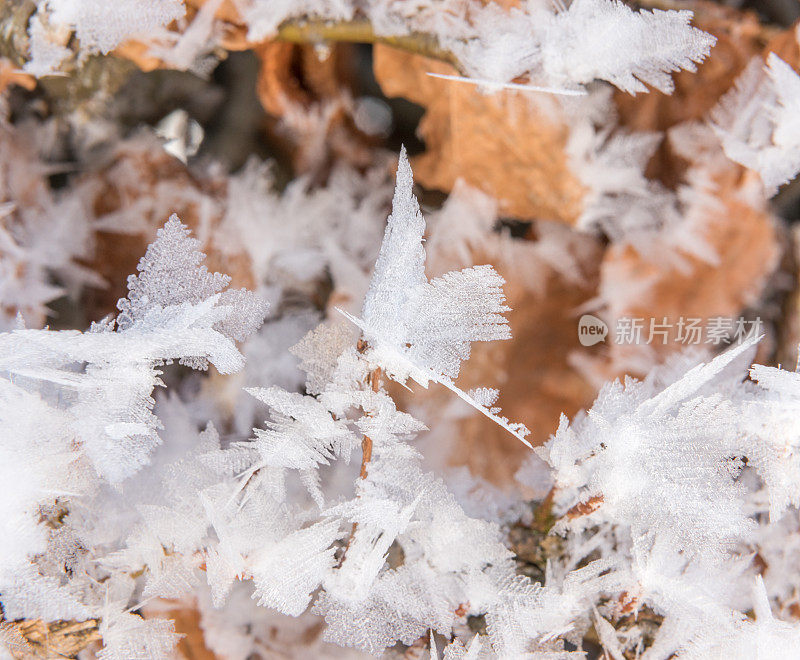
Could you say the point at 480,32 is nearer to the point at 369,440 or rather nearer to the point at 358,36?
the point at 358,36

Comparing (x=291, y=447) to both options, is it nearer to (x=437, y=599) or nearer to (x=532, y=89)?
(x=437, y=599)

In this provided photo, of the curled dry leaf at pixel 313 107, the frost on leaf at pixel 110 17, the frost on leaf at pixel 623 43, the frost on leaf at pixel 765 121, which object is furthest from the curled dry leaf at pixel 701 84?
the frost on leaf at pixel 110 17

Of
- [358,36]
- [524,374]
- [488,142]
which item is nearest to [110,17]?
[358,36]

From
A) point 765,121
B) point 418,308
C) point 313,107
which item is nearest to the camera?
point 418,308

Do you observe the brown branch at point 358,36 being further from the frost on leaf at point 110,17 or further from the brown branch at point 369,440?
the brown branch at point 369,440

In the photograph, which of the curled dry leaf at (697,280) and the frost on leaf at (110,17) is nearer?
the frost on leaf at (110,17)

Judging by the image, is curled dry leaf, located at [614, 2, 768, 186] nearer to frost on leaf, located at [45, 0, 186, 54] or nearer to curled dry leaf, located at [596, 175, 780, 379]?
curled dry leaf, located at [596, 175, 780, 379]
